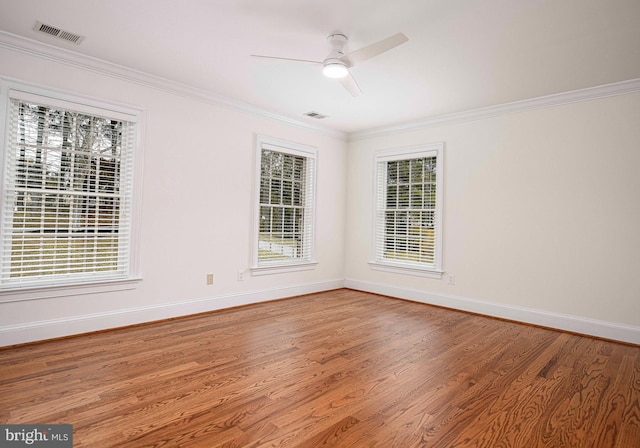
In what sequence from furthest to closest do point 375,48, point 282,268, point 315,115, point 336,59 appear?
1. point 282,268
2. point 315,115
3. point 336,59
4. point 375,48

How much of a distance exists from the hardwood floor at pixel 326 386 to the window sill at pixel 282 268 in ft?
3.56

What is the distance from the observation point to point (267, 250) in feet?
16.9

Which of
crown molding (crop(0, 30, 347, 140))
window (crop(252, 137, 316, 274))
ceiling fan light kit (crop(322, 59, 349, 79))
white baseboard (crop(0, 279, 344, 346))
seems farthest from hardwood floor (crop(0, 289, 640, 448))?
crown molding (crop(0, 30, 347, 140))

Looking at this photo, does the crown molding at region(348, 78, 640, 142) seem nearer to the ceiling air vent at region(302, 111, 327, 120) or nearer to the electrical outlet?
the ceiling air vent at region(302, 111, 327, 120)

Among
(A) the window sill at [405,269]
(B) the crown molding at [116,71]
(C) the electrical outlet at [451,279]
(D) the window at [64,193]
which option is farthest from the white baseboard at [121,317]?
(B) the crown molding at [116,71]

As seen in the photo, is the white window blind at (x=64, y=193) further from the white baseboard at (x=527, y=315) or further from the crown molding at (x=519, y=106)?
the white baseboard at (x=527, y=315)

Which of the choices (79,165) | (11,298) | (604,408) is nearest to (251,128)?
(79,165)

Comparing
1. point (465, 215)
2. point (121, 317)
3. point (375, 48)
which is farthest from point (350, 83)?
point (121, 317)

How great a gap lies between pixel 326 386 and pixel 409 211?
354cm

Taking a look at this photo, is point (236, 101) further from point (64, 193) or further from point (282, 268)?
point (282, 268)

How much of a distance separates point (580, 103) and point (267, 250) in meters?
4.16

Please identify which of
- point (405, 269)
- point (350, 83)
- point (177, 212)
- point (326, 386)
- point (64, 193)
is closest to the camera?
point (326, 386)

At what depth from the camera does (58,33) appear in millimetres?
3031

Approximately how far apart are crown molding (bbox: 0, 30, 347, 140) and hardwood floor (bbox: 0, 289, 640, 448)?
A: 2574 millimetres
